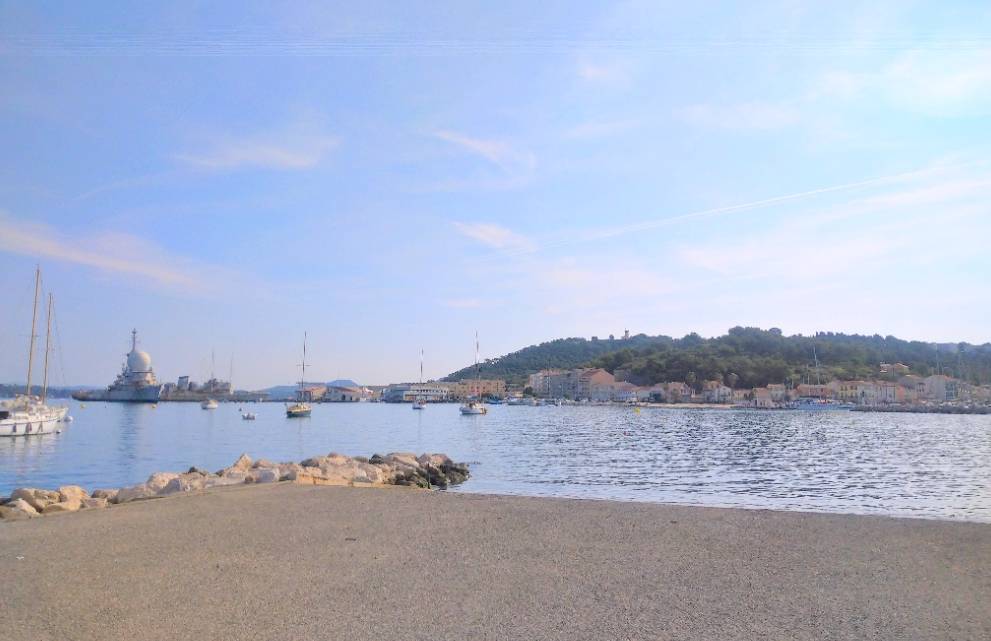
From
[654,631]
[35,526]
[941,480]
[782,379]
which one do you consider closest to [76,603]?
[654,631]

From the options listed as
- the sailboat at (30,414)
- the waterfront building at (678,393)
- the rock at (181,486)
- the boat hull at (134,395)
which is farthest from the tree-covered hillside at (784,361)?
the rock at (181,486)

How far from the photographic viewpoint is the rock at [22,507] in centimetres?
1246

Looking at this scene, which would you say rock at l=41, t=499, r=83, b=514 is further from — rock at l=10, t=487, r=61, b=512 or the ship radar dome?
the ship radar dome

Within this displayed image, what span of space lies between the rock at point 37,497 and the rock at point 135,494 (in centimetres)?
117

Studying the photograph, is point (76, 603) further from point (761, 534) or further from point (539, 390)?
point (539, 390)

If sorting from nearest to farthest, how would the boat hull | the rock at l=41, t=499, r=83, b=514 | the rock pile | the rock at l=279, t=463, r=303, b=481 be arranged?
the rock at l=41, t=499, r=83, b=514, the rock pile, the rock at l=279, t=463, r=303, b=481, the boat hull

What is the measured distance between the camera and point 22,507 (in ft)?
41.7

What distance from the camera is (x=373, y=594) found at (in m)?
6.45

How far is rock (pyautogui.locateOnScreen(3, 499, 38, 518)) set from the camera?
40.9 feet

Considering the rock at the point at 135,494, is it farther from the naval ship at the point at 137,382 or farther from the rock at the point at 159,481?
the naval ship at the point at 137,382

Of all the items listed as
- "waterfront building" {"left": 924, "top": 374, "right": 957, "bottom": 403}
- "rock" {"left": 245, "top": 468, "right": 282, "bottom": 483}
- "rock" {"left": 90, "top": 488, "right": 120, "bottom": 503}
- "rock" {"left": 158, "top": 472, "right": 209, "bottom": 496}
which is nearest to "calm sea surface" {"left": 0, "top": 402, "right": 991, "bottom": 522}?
"rock" {"left": 245, "top": 468, "right": 282, "bottom": 483}

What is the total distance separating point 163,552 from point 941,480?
2320 centimetres

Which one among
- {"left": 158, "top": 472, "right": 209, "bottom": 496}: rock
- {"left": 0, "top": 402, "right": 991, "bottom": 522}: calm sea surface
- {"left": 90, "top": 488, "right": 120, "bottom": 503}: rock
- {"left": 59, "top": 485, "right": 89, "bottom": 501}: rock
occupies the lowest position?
{"left": 0, "top": 402, "right": 991, "bottom": 522}: calm sea surface

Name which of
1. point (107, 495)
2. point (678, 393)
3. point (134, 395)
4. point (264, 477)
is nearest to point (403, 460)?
point (264, 477)
